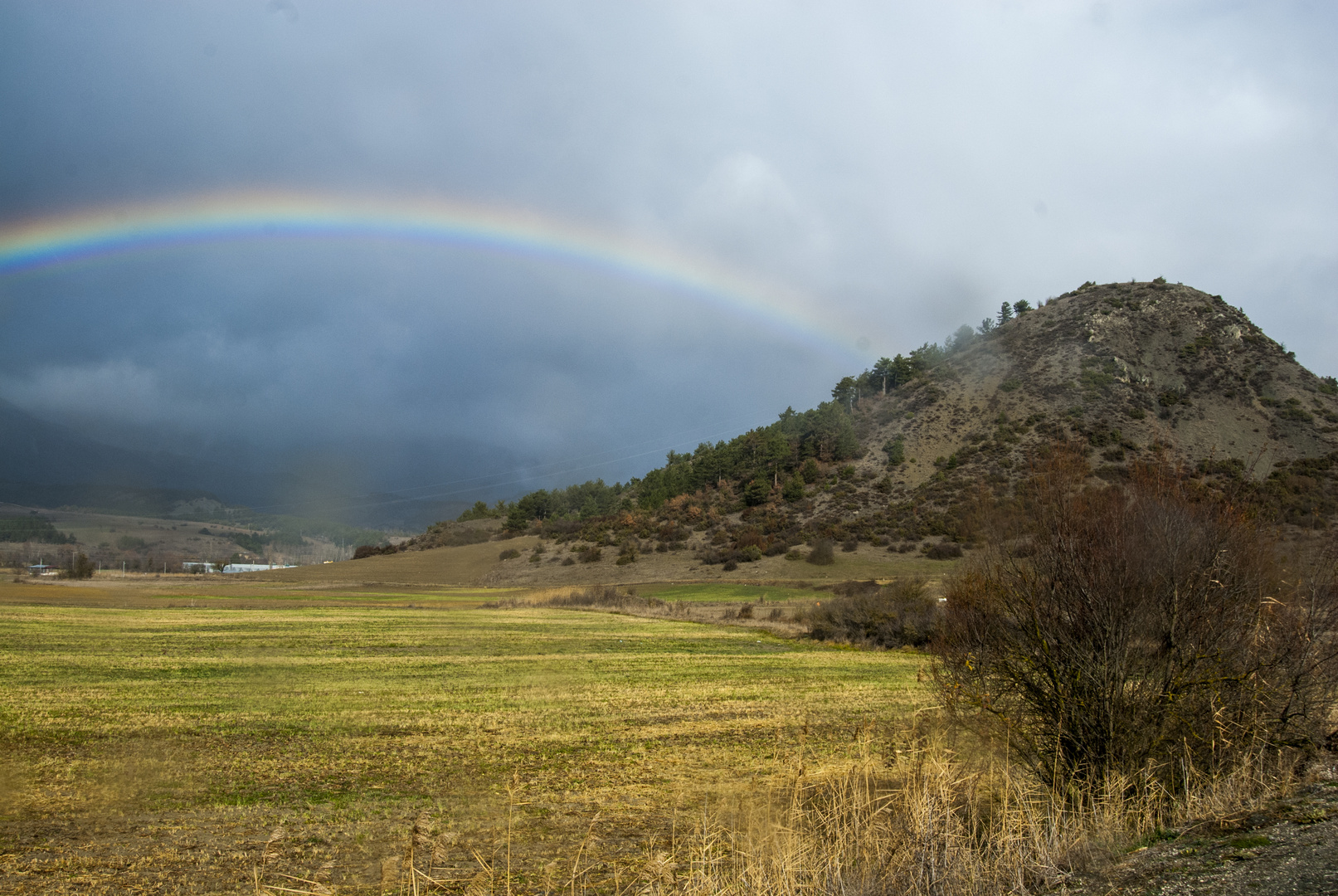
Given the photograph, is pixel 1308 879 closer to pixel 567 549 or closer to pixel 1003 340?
pixel 567 549

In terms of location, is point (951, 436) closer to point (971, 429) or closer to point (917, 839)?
point (971, 429)

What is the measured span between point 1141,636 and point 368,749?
37.2 feet

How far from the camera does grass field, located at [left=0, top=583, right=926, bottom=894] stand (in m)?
8.61

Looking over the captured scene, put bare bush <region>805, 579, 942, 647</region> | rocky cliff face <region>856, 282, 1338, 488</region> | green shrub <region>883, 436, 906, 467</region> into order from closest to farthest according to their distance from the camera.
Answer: bare bush <region>805, 579, 942, 647</region>
rocky cliff face <region>856, 282, 1338, 488</region>
green shrub <region>883, 436, 906, 467</region>

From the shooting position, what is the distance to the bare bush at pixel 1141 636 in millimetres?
9688

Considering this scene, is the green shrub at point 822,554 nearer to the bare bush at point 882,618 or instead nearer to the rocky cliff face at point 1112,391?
the rocky cliff face at point 1112,391

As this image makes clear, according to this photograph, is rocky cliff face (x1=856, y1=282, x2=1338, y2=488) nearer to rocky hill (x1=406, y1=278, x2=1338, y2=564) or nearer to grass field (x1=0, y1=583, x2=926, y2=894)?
rocky hill (x1=406, y1=278, x2=1338, y2=564)

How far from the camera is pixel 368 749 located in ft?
44.2

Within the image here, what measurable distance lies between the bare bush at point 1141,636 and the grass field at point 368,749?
2331 millimetres

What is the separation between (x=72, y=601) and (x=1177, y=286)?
150m

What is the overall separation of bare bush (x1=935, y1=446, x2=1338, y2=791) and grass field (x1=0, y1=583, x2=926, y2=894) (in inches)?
91.8

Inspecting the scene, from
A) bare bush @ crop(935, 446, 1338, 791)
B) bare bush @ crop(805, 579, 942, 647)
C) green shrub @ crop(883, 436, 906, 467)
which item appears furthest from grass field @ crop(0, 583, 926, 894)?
green shrub @ crop(883, 436, 906, 467)

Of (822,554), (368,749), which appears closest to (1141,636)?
(368,749)

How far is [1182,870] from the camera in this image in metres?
7.09
